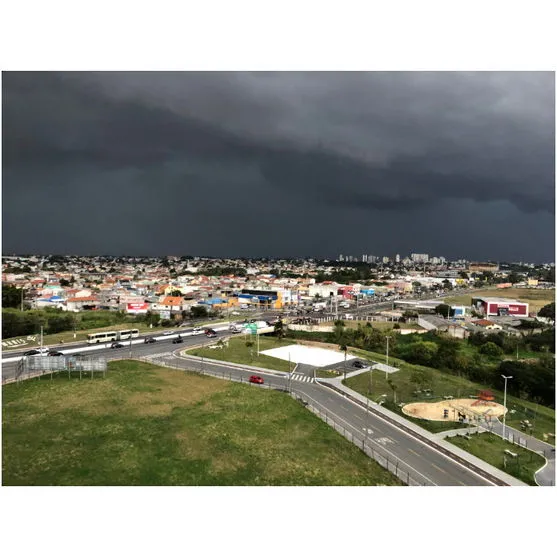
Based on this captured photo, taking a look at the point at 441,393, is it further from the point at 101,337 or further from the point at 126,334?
the point at 101,337

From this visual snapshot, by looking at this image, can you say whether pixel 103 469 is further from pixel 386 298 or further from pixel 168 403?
pixel 386 298

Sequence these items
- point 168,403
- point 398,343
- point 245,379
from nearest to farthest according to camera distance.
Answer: point 168,403 < point 245,379 < point 398,343

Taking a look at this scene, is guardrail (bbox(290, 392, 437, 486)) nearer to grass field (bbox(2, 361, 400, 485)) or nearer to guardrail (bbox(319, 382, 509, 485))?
grass field (bbox(2, 361, 400, 485))

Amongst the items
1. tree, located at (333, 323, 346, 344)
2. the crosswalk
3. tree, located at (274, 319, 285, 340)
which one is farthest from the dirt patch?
tree, located at (274, 319, 285, 340)

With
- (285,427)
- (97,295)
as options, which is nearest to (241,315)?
(97,295)

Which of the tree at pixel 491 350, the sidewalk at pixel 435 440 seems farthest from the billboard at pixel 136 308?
the tree at pixel 491 350

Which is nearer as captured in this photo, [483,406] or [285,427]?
[285,427]
